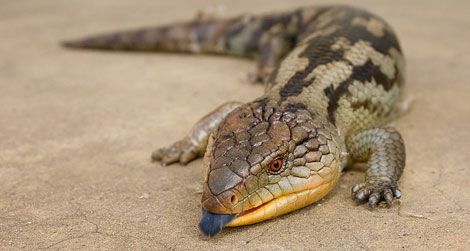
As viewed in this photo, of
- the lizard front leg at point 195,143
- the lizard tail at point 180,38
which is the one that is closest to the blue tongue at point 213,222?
the lizard front leg at point 195,143

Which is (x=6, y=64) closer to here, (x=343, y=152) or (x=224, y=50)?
(x=224, y=50)

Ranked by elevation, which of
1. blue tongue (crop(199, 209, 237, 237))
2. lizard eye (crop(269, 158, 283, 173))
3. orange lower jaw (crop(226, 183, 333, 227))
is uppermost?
lizard eye (crop(269, 158, 283, 173))

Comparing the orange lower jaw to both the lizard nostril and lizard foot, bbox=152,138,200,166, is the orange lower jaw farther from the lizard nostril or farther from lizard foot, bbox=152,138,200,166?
lizard foot, bbox=152,138,200,166

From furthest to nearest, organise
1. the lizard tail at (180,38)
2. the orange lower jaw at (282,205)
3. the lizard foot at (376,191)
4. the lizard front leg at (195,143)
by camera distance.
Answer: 1. the lizard tail at (180,38)
2. the lizard front leg at (195,143)
3. the lizard foot at (376,191)
4. the orange lower jaw at (282,205)

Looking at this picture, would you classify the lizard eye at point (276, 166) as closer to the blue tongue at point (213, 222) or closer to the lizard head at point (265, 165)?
the lizard head at point (265, 165)

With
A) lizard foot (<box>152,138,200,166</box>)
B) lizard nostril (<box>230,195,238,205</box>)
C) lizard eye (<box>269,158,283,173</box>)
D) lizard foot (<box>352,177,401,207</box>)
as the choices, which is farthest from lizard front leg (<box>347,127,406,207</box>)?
lizard foot (<box>152,138,200,166</box>)

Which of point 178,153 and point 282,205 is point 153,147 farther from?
point 282,205

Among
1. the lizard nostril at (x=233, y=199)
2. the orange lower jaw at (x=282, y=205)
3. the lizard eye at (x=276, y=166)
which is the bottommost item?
the orange lower jaw at (x=282, y=205)

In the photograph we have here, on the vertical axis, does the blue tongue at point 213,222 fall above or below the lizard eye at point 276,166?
below
